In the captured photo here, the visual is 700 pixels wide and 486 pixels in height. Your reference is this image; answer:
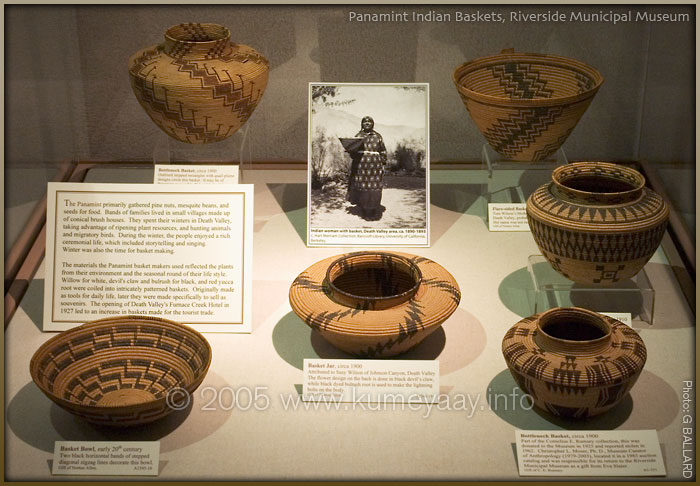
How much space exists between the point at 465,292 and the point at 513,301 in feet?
0.38

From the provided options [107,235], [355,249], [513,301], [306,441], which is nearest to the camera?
[306,441]

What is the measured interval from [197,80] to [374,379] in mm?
864

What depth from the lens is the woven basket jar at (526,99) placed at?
2.33 meters

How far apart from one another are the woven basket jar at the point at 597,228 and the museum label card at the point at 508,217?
445 millimetres

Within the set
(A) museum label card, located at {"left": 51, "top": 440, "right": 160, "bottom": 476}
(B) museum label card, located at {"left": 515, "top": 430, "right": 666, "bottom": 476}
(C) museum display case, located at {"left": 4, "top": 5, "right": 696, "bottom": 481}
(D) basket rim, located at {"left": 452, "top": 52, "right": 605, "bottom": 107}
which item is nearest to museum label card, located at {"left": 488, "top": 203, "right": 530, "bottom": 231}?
(C) museum display case, located at {"left": 4, "top": 5, "right": 696, "bottom": 481}

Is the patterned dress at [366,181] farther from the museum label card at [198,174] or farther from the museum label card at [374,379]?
the museum label card at [374,379]

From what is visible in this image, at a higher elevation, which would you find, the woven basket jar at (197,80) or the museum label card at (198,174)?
the woven basket jar at (197,80)

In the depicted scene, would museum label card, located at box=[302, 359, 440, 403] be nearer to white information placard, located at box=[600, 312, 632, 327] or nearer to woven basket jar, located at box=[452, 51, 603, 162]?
white information placard, located at box=[600, 312, 632, 327]

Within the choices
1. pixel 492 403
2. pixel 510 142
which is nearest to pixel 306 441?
pixel 492 403

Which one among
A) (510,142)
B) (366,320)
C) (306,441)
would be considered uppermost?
(510,142)

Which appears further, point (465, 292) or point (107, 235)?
point (465, 292)

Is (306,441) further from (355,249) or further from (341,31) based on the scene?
(341,31)

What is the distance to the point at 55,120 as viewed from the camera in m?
2.56

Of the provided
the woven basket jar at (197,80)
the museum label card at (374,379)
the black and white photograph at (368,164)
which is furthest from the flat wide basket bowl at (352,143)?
the museum label card at (374,379)
